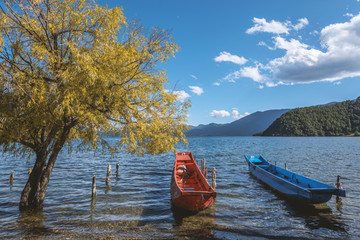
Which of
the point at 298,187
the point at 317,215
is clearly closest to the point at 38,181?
the point at 298,187

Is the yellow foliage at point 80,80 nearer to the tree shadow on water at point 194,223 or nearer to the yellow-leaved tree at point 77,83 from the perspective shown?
the yellow-leaved tree at point 77,83

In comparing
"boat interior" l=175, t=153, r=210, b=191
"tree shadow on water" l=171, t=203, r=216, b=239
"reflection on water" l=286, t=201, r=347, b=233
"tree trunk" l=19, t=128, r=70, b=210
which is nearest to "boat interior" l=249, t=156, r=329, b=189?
"reflection on water" l=286, t=201, r=347, b=233

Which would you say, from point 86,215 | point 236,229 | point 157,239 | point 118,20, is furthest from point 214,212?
point 118,20

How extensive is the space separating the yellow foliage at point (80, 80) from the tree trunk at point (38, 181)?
25.2 inches

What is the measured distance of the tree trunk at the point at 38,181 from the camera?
465 inches

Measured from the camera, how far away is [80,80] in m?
8.89

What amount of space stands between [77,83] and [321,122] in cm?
21272

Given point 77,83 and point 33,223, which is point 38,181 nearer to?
point 33,223

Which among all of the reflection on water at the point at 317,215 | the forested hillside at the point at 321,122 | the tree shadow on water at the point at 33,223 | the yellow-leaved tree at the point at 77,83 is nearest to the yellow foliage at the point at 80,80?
the yellow-leaved tree at the point at 77,83

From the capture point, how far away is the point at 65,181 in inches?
859

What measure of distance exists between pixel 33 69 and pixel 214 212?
12688 millimetres

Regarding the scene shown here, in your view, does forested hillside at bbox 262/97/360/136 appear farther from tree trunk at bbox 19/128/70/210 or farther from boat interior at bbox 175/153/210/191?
tree trunk at bbox 19/128/70/210

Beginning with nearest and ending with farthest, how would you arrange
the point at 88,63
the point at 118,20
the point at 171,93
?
the point at 88,63 < the point at 118,20 < the point at 171,93

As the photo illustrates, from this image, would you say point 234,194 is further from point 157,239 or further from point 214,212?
point 157,239
